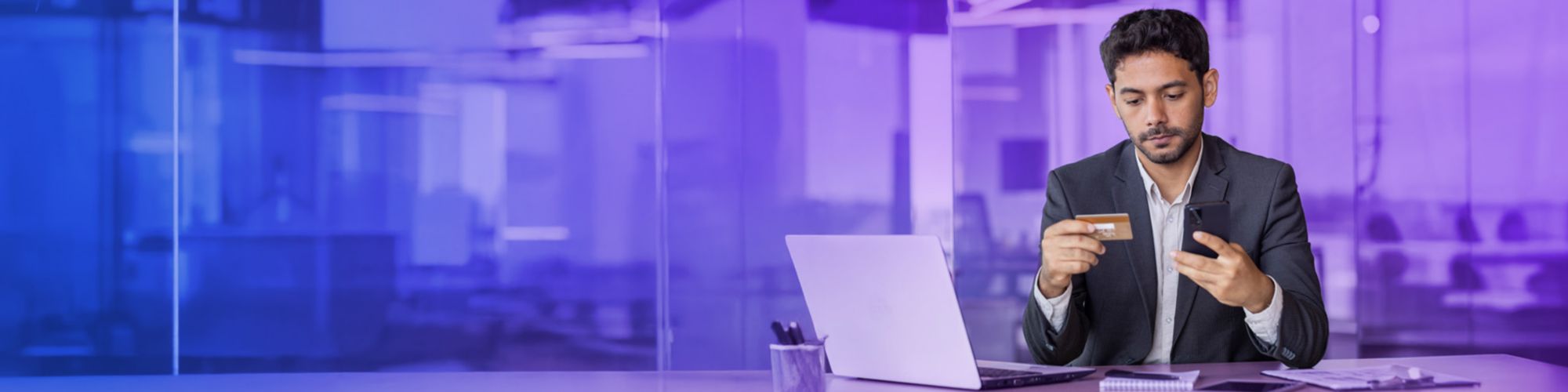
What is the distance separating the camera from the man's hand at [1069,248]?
1.84 meters

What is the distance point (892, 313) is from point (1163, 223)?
0.84m

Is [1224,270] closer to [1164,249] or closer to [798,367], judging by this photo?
[1164,249]

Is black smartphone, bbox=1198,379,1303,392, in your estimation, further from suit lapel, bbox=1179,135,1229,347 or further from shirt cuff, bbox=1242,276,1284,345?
suit lapel, bbox=1179,135,1229,347

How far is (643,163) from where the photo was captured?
4.27 m

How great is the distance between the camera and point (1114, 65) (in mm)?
2285

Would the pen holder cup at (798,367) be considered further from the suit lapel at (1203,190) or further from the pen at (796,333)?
the suit lapel at (1203,190)

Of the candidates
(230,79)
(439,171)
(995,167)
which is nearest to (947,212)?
(995,167)

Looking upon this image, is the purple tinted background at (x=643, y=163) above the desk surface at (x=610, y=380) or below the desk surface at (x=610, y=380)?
above

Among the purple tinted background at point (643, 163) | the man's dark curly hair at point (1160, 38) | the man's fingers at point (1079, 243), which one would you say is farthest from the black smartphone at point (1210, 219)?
the purple tinted background at point (643, 163)

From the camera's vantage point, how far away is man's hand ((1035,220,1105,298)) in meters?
1.84

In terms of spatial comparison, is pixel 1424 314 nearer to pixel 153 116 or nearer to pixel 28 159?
pixel 153 116

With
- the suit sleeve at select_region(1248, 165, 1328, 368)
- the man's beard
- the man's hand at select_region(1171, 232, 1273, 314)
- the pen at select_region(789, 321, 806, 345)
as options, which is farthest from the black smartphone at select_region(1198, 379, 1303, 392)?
the man's beard

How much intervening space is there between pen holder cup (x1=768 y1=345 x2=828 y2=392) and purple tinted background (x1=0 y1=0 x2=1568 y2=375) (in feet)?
8.68

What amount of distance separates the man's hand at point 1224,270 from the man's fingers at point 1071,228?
0.13 metres
